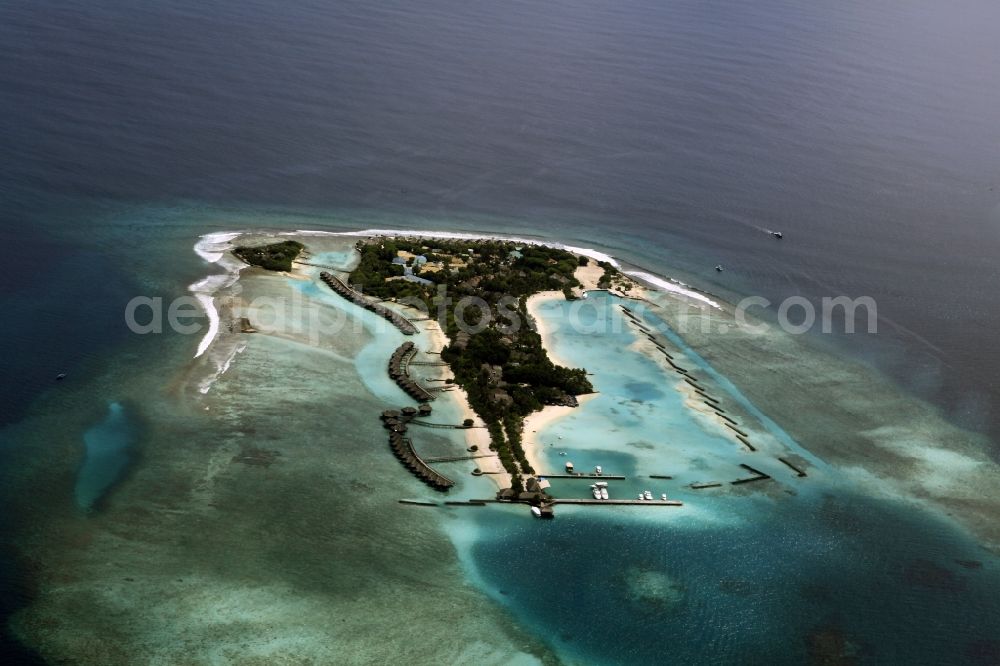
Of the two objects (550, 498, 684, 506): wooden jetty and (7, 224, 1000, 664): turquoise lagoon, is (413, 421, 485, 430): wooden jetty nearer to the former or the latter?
(7, 224, 1000, 664): turquoise lagoon

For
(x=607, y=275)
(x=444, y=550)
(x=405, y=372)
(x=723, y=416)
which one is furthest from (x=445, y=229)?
(x=444, y=550)

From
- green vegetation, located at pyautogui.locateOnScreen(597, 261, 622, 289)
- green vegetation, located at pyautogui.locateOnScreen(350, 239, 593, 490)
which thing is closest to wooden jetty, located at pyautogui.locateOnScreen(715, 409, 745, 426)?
green vegetation, located at pyautogui.locateOnScreen(350, 239, 593, 490)

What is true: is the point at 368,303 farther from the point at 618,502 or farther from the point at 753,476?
the point at 753,476

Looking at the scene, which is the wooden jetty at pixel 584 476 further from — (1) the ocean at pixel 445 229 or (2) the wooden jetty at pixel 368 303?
(2) the wooden jetty at pixel 368 303

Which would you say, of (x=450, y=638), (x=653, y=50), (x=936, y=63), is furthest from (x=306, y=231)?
(x=936, y=63)

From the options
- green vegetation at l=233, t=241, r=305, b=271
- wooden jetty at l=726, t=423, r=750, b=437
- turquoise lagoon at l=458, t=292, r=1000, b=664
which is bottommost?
turquoise lagoon at l=458, t=292, r=1000, b=664

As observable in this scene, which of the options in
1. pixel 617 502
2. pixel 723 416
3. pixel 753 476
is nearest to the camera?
pixel 617 502

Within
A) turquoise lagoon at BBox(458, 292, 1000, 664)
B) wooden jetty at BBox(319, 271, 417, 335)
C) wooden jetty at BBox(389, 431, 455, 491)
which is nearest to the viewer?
turquoise lagoon at BBox(458, 292, 1000, 664)

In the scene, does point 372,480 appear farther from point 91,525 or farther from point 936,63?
point 936,63
